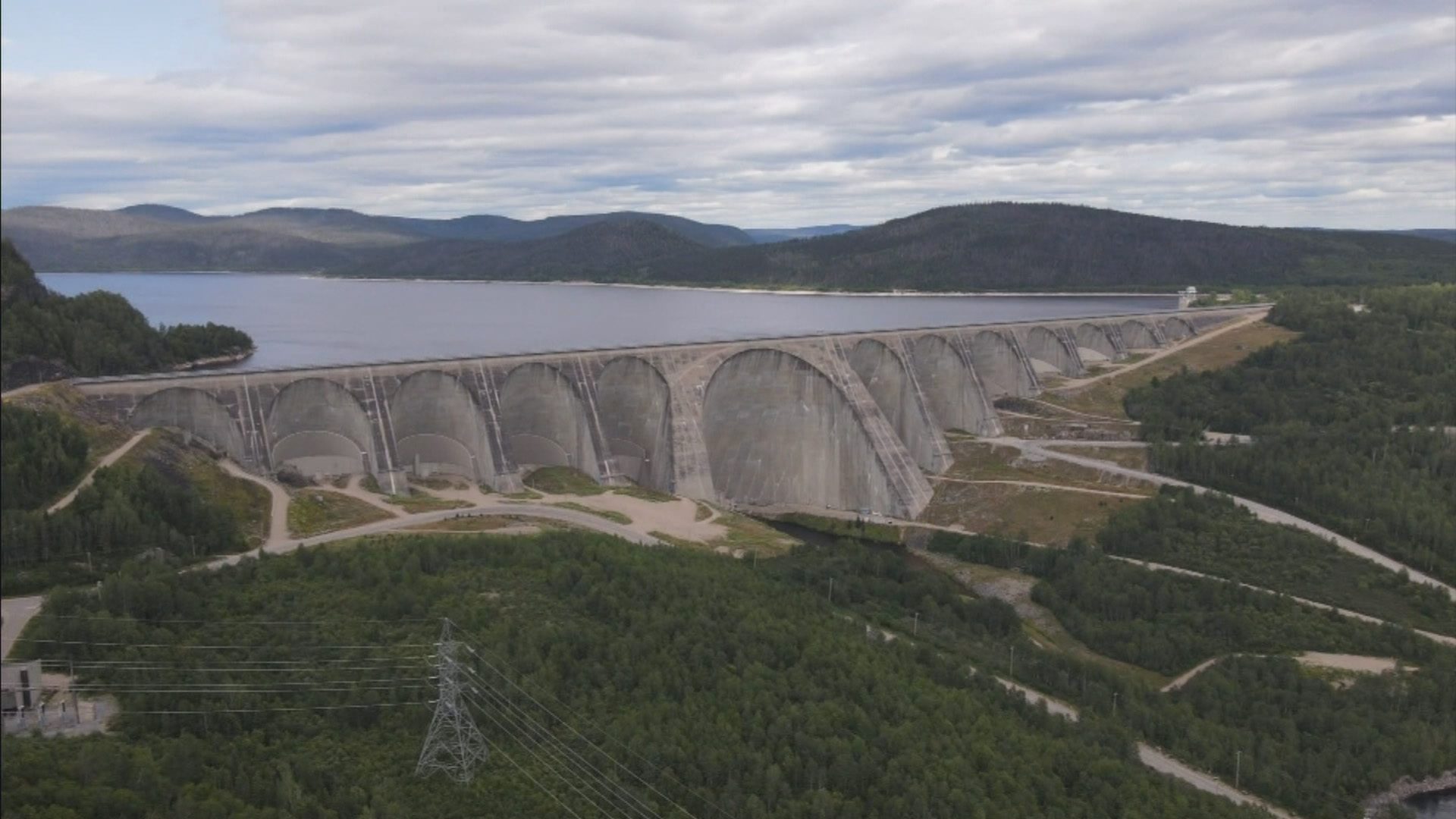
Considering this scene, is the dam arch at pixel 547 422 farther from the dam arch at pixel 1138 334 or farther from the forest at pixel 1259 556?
the dam arch at pixel 1138 334

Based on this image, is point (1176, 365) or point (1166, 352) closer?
point (1176, 365)

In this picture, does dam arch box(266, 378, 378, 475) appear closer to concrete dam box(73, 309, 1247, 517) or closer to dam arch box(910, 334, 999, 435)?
concrete dam box(73, 309, 1247, 517)

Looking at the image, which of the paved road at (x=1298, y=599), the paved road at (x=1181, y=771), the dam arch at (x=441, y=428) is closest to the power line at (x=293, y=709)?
the paved road at (x=1181, y=771)

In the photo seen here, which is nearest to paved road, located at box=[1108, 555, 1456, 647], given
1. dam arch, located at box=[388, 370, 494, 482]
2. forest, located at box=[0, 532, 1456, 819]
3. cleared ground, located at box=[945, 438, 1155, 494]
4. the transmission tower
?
forest, located at box=[0, 532, 1456, 819]

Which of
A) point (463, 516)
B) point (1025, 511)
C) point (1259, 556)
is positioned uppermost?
point (463, 516)

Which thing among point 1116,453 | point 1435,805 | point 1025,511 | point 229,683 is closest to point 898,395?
point 1025,511

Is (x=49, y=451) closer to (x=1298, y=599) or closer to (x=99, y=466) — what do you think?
(x=99, y=466)

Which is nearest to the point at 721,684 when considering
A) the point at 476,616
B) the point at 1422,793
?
the point at 476,616
